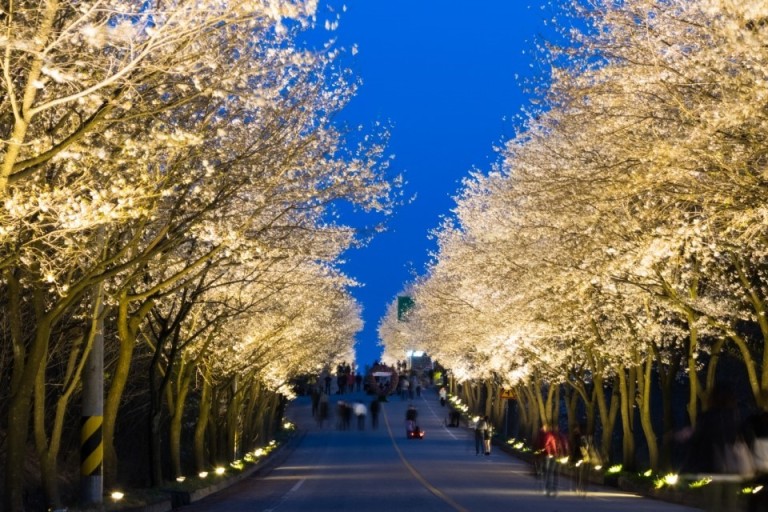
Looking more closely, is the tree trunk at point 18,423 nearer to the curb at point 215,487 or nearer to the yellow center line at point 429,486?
the curb at point 215,487

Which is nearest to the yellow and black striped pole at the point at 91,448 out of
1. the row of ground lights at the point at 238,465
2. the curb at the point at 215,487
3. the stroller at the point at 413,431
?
the curb at the point at 215,487

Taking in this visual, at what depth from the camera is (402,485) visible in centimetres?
3034

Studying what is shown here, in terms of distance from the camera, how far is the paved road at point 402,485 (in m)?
23.4

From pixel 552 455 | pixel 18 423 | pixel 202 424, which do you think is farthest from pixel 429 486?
pixel 18 423

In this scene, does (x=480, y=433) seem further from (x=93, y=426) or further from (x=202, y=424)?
(x=93, y=426)

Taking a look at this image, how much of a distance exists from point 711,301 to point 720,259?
3.23 m

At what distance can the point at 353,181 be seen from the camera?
23.1 metres

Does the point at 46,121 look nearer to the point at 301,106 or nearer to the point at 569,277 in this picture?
the point at 301,106

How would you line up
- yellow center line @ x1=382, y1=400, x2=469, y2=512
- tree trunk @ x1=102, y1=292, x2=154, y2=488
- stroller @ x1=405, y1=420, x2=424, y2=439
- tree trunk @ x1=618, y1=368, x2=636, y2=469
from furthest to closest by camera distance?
stroller @ x1=405, y1=420, x2=424, y2=439 → tree trunk @ x1=618, y1=368, x2=636, y2=469 → tree trunk @ x1=102, y1=292, x2=154, y2=488 → yellow center line @ x1=382, y1=400, x2=469, y2=512

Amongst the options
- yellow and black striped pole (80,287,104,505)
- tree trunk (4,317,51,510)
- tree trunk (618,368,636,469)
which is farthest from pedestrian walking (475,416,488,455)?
tree trunk (4,317,51,510)

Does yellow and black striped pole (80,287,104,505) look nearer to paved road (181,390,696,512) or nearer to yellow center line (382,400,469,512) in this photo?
paved road (181,390,696,512)

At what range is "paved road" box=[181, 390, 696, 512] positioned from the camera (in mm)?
23391

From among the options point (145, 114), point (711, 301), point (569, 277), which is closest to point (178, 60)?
point (145, 114)

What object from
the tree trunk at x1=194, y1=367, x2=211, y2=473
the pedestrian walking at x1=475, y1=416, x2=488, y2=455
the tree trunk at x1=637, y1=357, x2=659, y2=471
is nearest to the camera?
the tree trunk at x1=637, y1=357, x2=659, y2=471
